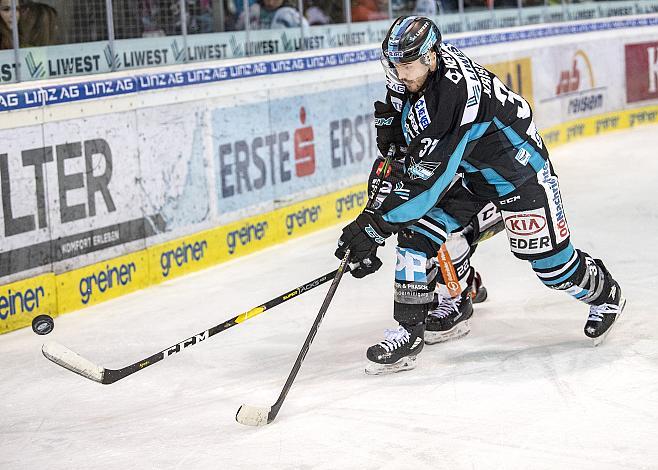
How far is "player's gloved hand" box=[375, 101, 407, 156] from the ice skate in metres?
0.97

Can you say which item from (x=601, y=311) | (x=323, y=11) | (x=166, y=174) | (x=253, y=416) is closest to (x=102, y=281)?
(x=166, y=174)

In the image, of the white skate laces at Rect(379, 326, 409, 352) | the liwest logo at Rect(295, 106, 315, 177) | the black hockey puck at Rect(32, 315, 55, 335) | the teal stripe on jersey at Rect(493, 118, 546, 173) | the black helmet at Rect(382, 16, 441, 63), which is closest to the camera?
the black helmet at Rect(382, 16, 441, 63)

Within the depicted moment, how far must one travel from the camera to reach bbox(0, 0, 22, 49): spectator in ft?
15.8

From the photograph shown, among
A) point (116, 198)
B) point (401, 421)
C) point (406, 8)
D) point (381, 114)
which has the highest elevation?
point (406, 8)

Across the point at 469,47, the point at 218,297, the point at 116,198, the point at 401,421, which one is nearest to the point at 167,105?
the point at 116,198

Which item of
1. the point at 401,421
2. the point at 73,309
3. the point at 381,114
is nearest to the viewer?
the point at 401,421

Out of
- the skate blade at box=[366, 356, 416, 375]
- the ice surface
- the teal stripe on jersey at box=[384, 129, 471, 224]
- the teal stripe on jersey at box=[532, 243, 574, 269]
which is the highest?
the teal stripe on jersey at box=[384, 129, 471, 224]

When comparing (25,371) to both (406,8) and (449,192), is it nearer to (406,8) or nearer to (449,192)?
(449,192)

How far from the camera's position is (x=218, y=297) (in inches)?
207

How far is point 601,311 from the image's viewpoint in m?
4.08

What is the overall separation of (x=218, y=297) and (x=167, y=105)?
3.50 ft

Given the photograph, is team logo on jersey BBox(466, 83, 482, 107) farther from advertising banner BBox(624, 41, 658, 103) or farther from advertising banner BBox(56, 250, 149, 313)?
advertising banner BBox(624, 41, 658, 103)

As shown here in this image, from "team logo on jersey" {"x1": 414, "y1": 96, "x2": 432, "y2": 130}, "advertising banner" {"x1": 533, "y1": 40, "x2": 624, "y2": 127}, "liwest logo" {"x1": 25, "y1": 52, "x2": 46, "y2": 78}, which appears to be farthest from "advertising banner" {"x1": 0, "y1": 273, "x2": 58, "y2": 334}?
"advertising banner" {"x1": 533, "y1": 40, "x2": 624, "y2": 127}

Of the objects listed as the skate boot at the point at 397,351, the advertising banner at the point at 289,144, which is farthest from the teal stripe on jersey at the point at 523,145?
the advertising banner at the point at 289,144
